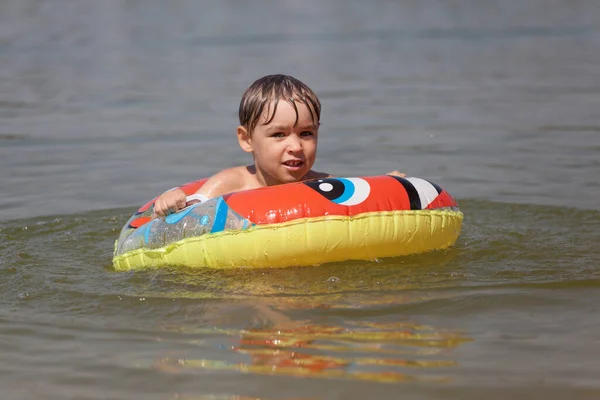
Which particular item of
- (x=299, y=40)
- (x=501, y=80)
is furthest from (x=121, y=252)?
(x=299, y=40)

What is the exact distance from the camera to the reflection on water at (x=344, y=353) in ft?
12.5

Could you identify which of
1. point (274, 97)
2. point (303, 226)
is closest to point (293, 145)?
point (274, 97)

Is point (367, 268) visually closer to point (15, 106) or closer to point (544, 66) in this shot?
point (15, 106)

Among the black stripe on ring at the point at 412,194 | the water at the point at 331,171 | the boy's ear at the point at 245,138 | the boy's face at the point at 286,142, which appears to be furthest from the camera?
the boy's ear at the point at 245,138

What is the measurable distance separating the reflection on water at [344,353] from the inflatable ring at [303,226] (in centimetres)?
81

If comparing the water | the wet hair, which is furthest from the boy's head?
the water

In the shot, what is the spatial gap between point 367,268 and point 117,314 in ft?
4.64

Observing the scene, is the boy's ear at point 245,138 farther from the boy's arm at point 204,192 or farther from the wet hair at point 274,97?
the boy's arm at point 204,192

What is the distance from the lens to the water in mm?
3924

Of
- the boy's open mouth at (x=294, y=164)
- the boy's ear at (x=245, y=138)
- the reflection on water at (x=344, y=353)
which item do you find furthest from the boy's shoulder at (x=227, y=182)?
the reflection on water at (x=344, y=353)

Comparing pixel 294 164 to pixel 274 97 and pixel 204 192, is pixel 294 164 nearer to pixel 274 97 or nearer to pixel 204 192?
pixel 274 97

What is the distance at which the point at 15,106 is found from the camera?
11.3 m

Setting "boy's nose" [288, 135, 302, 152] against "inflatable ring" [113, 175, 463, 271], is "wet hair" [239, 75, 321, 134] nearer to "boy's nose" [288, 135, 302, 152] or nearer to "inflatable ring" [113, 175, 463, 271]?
"boy's nose" [288, 135, 302, 152]

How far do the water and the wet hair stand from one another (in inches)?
37.4
